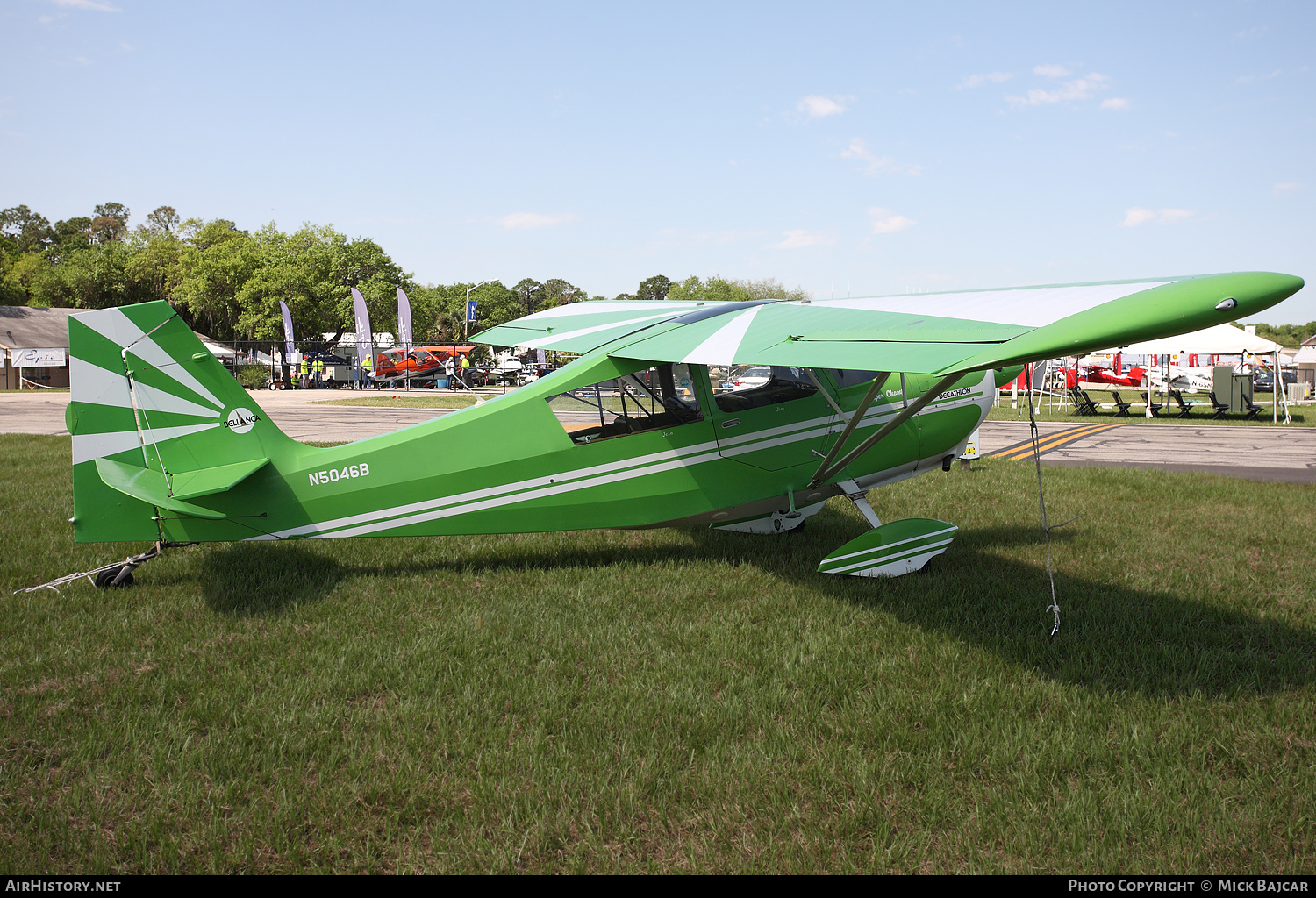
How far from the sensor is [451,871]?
299 centimetres

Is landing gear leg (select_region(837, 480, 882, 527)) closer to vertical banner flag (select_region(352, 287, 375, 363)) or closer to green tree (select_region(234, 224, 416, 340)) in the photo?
vertical banner flag (select_region(352, 287, 375, 363))

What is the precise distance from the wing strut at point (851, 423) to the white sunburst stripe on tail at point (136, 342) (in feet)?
17.2

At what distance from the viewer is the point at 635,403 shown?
6719 mm

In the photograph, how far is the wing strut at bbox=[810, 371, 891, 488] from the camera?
20.2 feet

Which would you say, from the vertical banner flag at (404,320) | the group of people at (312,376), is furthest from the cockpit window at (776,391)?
the group of people at (312,376)

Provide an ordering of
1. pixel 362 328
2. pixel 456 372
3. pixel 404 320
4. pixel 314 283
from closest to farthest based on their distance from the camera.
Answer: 1. pixel 362 328
2. pixel 404 320
3. pixel 456 372
4. pixel 314 283

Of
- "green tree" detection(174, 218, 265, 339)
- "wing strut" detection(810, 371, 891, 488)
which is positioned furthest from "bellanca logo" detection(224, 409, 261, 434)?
"green tree" detection(174, 218, 265, 339)

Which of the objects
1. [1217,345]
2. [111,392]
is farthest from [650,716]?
[1217,345]

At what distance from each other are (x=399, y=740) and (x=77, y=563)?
4.86 metres

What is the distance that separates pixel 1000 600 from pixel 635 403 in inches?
137

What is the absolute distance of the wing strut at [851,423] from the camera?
6.15 metres

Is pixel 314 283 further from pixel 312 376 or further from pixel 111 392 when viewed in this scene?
pixel 111 392

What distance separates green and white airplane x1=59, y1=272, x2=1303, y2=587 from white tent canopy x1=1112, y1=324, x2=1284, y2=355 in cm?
1957

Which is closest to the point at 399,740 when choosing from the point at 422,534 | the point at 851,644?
the point at 422,534
